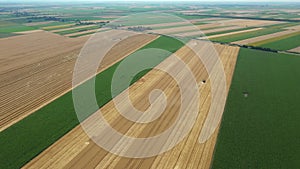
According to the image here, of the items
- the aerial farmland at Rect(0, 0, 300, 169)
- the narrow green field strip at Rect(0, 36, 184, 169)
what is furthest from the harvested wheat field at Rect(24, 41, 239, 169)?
the narrow green field strip at Rect(0, 36, 184, 169)

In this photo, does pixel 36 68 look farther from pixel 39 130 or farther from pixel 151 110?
pixel 151 110

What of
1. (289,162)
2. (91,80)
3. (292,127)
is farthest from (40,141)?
(292,127)

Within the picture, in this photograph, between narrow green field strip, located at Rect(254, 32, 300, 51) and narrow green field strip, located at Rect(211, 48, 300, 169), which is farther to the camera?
narrow green field strip, located at Rect(254, 32, 300, 51)

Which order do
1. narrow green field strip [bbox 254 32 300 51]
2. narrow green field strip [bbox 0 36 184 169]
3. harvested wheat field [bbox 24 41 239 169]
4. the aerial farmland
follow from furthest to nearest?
narrow green field strip [bbox 254 32 300 51], narrow green field strip [bbox 0 36 184 169], the aerial farmland, harvested wheat field [bbox 24 41 239 169]

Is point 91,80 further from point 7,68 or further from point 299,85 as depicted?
point 299,85

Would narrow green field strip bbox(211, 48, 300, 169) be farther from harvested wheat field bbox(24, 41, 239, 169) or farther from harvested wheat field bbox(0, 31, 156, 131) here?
harvested wheat field bbox(0, 31, 156, 131)

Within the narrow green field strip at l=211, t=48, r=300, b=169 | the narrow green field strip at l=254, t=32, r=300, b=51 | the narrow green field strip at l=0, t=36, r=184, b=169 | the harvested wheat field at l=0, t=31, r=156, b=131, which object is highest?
the narrow green field strip at l=211, t=48, r=300, b=169
